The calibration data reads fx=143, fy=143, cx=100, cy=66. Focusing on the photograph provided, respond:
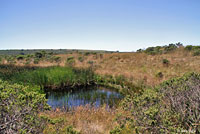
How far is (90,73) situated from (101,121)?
9480 mm

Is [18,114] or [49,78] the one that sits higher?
[18,114]

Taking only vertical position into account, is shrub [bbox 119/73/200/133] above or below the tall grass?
above

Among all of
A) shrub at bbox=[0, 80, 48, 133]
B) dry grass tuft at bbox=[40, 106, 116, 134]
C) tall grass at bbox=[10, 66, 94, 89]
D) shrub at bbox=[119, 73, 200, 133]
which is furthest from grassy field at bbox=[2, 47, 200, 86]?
shrub at bbox=[0, 80, 48, 133]

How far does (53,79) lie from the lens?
1084 cm

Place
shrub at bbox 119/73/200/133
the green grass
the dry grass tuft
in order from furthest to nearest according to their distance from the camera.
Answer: the green grass → the dry grass tuft → shrub at bbox 119/73/200/133

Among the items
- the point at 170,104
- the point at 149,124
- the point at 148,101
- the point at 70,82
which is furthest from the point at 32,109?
the point at 70,82

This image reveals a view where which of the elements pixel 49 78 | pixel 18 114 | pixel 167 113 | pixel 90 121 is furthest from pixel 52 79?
pixel 167 113

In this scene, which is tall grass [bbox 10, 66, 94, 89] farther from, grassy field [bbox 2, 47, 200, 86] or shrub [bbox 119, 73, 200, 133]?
shrub [bbox 119, 73, 200, 133]

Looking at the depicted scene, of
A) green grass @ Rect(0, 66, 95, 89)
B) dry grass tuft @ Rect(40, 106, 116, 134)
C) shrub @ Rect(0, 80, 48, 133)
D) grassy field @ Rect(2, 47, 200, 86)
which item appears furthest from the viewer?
grassy field @ Rect(2, 47, 200, 86)

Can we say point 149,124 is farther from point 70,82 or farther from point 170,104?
point 70,82

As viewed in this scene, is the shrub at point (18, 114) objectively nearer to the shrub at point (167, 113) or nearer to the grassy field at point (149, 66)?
the shrub at point (167, 113)

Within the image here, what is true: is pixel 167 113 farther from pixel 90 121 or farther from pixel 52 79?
pixel 52 79

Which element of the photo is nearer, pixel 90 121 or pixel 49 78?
pixel 90 121

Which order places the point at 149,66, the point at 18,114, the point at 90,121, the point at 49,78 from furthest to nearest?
the point at 149,66, the point at 49,78, the point at 90,121, the point at 18,114
